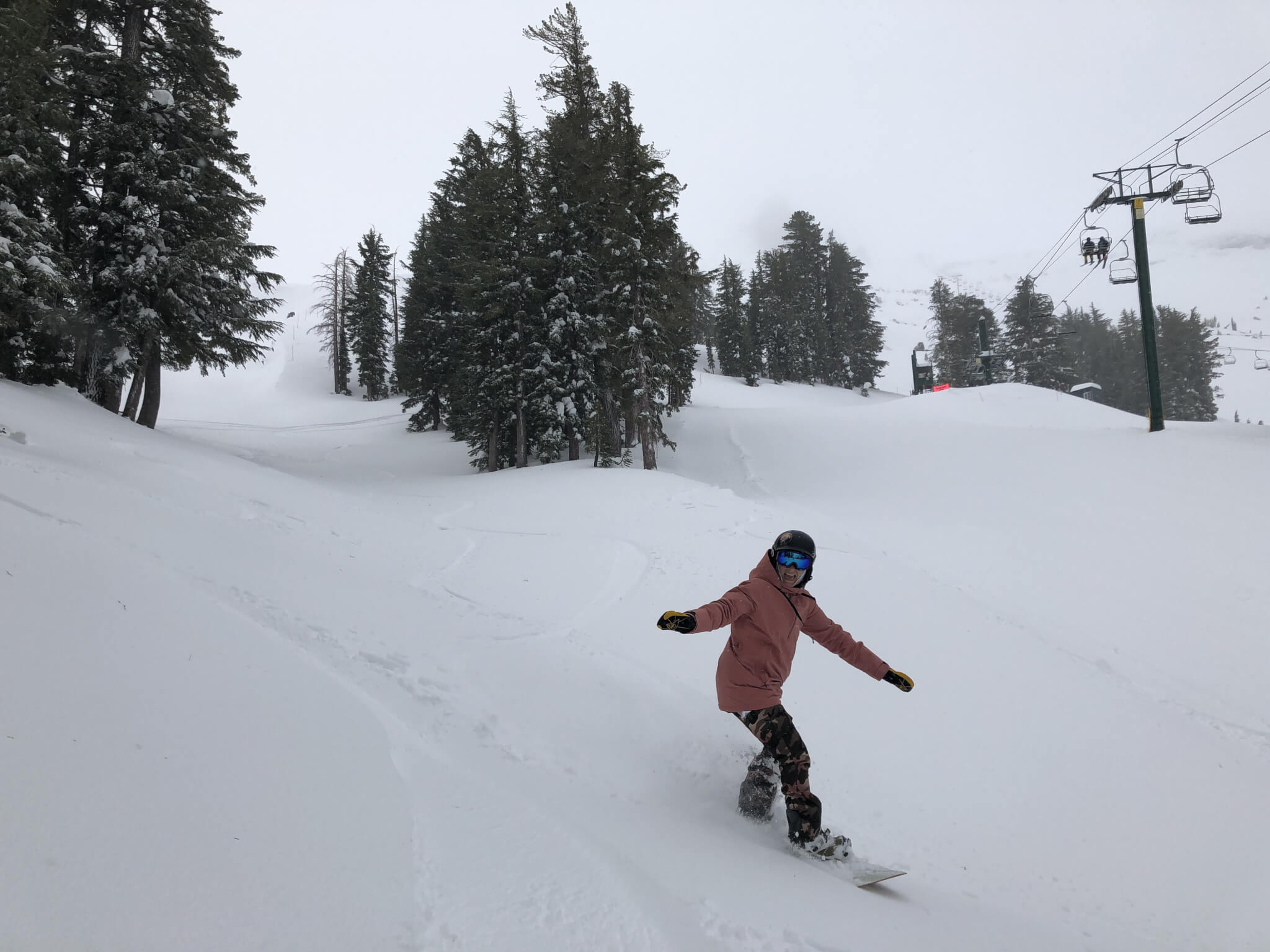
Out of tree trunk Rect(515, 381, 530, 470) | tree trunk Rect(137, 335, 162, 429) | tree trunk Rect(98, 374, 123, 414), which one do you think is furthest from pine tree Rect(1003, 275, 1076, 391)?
tree trunk Rect(98, 374, 123, 414)

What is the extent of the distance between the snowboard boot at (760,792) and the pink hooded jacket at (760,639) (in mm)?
589

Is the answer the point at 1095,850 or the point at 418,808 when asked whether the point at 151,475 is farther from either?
the point at 1095,850

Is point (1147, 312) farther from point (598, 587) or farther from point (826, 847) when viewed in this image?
point (826, 847)

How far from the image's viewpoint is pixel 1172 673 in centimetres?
883

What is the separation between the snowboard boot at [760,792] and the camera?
4664 millimetres

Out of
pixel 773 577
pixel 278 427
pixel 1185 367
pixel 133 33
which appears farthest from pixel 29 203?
pixel 1185 367

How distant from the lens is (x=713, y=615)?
4266mm

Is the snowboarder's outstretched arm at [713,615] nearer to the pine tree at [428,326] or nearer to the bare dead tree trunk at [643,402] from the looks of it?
the bare dead tree trunk at [643,402]

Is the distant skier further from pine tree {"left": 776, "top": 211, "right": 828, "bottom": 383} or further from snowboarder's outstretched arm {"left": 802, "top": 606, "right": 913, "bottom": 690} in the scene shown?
pine tree {"left": 776, "top": 211, "right": 828, "bottom": 383}

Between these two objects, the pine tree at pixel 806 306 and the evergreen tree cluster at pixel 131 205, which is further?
the pine tree at pixel 806 306

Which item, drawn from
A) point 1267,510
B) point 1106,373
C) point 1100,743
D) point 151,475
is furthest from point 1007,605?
point 1106,373

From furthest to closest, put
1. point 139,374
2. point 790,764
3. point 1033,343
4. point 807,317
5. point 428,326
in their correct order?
point 807,317, point 1033,343, point 428,326, point 139,374, point 790,764

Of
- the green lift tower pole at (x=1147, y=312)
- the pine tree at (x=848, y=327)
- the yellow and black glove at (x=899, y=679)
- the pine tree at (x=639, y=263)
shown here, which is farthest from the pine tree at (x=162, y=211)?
the pine tree at (x=848, y=327)

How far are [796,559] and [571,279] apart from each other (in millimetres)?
19518
